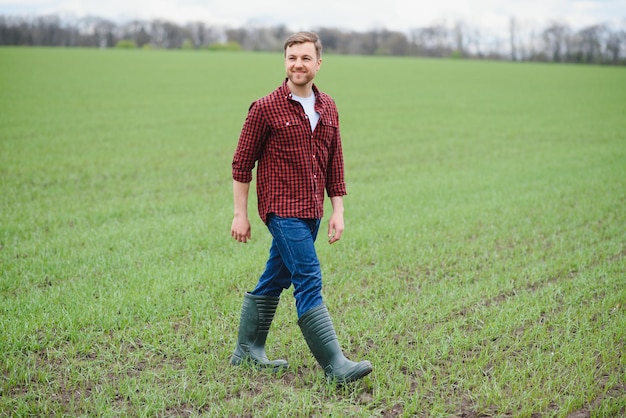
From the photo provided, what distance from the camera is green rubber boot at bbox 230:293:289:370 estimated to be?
4.05m

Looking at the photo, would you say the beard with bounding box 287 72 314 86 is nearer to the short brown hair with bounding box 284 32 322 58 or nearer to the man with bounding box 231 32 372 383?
the man with bounding box 231 32 372 383

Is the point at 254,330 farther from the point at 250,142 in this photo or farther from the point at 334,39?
the point at 334,39

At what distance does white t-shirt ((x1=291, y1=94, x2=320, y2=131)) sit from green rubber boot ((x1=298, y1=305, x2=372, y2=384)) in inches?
43.5

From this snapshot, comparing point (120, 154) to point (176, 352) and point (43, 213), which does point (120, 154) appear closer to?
point (43, 213)

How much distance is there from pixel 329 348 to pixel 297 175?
104cm

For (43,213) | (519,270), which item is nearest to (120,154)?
(43,213)

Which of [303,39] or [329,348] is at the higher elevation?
[303,39]

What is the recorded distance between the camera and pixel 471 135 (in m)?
17.9

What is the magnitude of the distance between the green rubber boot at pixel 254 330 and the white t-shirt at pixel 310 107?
115 centimetres

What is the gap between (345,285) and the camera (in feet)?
18.6

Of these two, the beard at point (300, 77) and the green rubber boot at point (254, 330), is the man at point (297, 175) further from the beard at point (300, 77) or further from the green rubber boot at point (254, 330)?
the green rubber boot at point (254, 330)

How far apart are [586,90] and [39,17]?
8935 cm

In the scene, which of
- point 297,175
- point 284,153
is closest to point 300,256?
point 297,175

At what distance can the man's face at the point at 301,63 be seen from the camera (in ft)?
12.0
